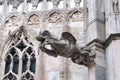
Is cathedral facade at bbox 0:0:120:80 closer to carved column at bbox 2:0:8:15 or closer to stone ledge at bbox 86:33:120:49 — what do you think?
carved column at bbox 2:0:8:15

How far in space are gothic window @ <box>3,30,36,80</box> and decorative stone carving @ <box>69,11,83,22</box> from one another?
49.6 inches

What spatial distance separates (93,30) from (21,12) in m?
4.41

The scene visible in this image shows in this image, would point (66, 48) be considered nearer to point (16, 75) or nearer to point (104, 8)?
point (104, 8)

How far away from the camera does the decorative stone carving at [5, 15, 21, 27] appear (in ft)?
28.8

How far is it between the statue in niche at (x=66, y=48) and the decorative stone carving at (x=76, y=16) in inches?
162

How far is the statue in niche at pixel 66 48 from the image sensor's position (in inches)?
163

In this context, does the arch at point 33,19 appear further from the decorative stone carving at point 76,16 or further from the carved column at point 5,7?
the decorative stone carving at point 76,16

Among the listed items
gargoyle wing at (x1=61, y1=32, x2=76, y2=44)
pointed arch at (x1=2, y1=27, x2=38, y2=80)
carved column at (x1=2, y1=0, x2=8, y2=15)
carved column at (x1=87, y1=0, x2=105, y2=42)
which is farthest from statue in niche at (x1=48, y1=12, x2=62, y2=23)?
gargoyle wing at (x1=61, y1=32, x2=76, y2=44)

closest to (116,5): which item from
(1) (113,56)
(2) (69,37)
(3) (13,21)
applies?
(1) (113,56)

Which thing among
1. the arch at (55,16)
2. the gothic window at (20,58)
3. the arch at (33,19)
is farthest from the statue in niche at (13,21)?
the arch at (55,16)

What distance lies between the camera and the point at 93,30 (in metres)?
4.80

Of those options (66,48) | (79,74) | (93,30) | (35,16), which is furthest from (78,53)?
(35,16)

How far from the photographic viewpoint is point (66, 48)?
4.25 m

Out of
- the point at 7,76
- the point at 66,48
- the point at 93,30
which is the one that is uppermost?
the point at 93,30
